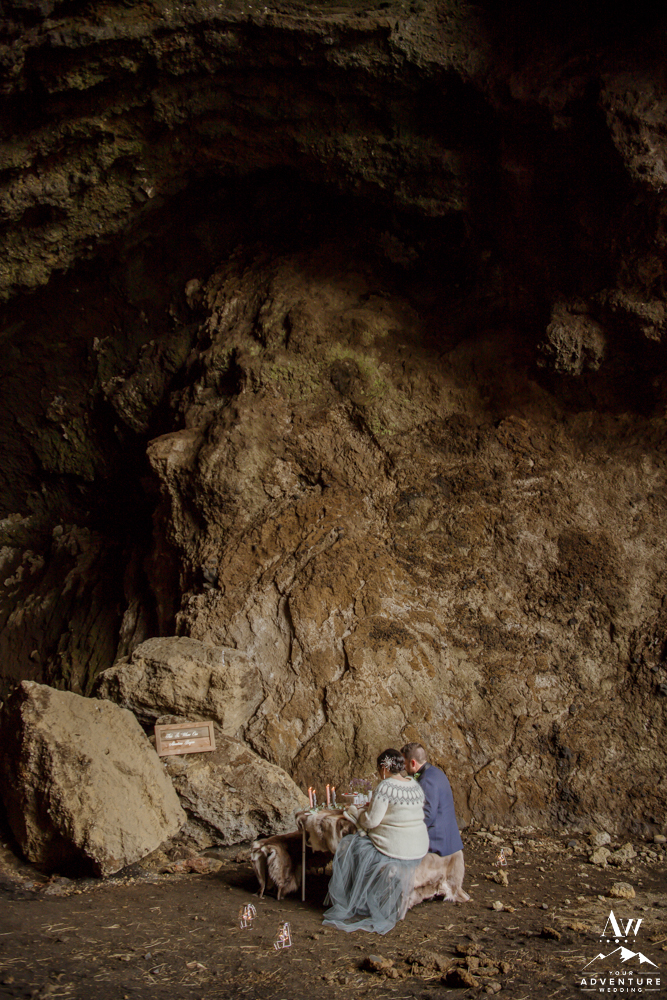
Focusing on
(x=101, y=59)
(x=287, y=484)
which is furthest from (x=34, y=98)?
(x=287, y=484)

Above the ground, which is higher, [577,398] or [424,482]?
[577,398]

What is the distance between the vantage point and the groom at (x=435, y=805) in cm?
379

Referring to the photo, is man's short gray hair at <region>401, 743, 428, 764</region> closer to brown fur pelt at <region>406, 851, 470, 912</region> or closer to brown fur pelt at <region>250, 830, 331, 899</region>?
brown fur pelt at <region>406, 851, 470, 912</region>

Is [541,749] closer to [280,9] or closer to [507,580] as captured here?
[507,580]

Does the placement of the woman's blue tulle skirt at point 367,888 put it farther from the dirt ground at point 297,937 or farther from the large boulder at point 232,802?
the large boulder at point 232,802

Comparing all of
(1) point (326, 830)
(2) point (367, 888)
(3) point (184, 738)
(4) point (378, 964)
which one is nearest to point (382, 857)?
(2) point (367, 888)

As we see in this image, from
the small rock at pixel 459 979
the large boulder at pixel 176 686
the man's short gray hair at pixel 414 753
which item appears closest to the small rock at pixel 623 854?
the man's short gray hair at pixel 414 753

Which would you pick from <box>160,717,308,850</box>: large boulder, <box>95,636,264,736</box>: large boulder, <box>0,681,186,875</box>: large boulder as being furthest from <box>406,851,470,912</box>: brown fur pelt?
<box>95,636,264,736</box>: large boulder

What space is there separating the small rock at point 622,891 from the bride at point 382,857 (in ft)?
3.89

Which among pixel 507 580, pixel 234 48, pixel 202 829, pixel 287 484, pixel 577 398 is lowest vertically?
pixel 202 829

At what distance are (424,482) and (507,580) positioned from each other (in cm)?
108

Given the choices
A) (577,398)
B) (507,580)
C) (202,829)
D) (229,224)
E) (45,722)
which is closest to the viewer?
(45,722)

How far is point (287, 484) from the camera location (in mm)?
6043

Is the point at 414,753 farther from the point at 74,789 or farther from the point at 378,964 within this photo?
the point at 74,789
